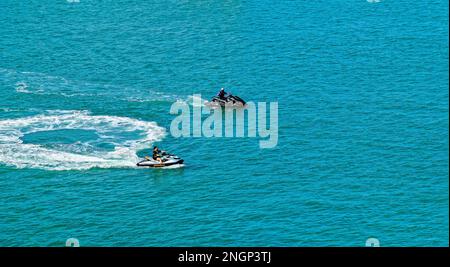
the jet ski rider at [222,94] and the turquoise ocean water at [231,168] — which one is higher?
the jet ski rider at [222,94]

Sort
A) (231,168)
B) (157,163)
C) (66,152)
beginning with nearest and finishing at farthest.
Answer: (231,168) < (157,163) < (66,152)

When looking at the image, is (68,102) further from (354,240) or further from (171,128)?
(354,240)

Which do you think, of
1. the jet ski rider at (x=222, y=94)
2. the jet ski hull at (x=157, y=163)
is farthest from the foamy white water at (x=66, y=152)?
the jet ski rider at (x=222, y=94)

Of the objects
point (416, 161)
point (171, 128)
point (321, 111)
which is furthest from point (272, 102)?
point (416, 161)

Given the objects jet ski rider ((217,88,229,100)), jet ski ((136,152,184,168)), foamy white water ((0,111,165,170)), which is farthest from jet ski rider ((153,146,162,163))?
jet ski rider ((217,88,229,100))

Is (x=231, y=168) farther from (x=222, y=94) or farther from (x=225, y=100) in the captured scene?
(x=222, y=94)

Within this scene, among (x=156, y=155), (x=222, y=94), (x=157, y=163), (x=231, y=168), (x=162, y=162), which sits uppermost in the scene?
(x=222, y=94)

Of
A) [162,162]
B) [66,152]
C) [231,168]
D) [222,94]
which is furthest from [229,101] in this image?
[66,152]

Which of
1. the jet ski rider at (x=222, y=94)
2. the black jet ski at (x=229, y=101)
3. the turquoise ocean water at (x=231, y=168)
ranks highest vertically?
the jet ski rider at (x=222, y=94)

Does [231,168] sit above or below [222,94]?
below

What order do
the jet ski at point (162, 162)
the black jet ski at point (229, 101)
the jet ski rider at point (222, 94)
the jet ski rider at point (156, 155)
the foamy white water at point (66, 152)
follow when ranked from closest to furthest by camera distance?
the jet ski at point (162, 162)
the jet ski rider at point (156, 155)
the foamy white water at point (66, 152)
the black jet ski at point (229, 101)
the jet ski rider at point (222, 94)

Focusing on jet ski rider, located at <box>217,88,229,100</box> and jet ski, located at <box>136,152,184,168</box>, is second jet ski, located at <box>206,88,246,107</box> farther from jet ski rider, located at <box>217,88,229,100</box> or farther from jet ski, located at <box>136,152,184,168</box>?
jet ski, located at <box>136,152,184,168</box>

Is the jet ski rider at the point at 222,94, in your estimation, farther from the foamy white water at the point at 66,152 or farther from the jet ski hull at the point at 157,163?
the jet ski hull at the point at 157,163
